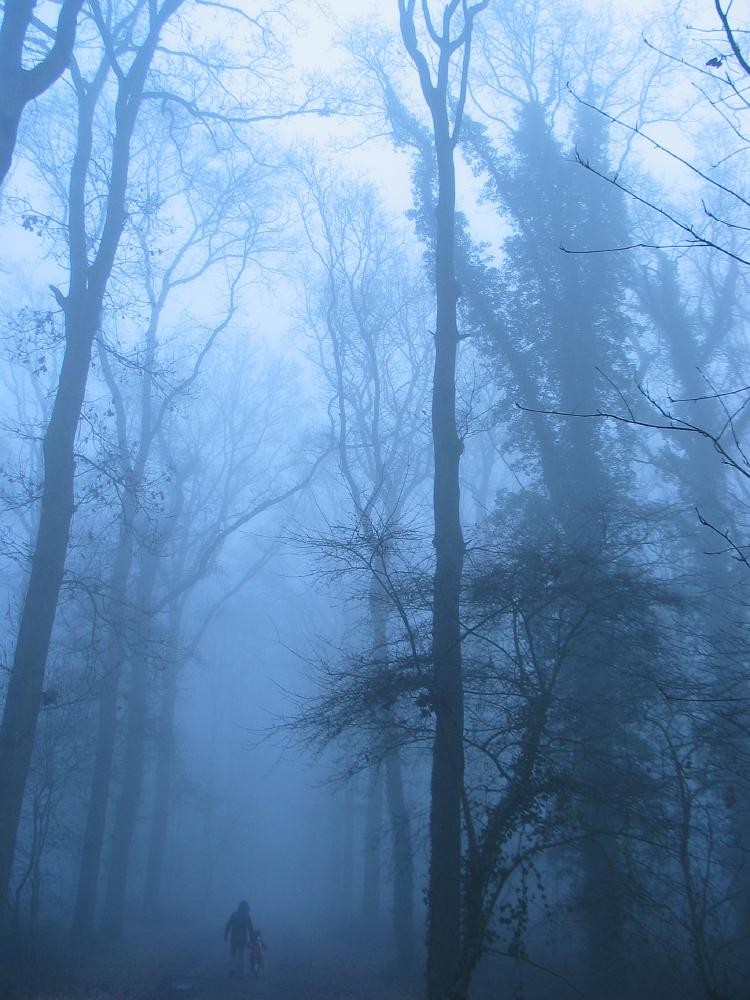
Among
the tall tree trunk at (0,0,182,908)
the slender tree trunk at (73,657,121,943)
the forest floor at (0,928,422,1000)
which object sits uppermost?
the tall tree trunk at (0,0,182,908)

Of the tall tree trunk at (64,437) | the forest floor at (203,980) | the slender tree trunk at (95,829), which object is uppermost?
the tall tree trunk at (64,437)

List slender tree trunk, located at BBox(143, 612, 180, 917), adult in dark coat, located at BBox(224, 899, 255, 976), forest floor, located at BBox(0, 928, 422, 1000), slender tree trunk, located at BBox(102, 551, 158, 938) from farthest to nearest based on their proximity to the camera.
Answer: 1. slender tree trunk, located at BBox(143, 612, 180, 917)
2. slender tree trunk, located at BBox(102, 551, 158, 938)
3. adult in dark coat, located at BBox(224, 899, 255, 976)
4. forest floor, located at BBox(0, 928, 422, 1000)

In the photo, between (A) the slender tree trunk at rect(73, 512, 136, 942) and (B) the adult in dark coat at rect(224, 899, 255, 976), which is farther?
(A) the slender tree trunk at rect(73, 512, 136, 942)

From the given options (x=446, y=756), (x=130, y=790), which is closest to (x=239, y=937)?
(x=130, y=790)

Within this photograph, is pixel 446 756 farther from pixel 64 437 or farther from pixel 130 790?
pixel 130 790

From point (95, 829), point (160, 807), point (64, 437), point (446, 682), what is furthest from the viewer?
point (160, 807)

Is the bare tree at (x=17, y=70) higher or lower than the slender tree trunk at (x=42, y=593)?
higher

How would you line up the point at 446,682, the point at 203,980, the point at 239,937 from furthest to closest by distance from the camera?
the point at 239,937
the point at 203,980
the point at 446,682

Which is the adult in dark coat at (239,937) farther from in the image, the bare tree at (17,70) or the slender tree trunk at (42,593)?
the bare tree at (17,70)

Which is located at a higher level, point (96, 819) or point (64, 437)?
point (64, 437)

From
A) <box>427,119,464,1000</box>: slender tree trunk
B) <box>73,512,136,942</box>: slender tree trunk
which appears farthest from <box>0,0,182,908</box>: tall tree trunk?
<box>73,512,136,942</box>: slender tree trunk

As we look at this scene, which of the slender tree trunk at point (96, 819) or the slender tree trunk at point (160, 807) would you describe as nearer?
the slender tree trunk at point (96, 819)

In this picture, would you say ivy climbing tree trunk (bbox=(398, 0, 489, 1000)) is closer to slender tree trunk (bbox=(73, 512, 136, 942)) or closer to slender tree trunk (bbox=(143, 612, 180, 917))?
slender tree trunk (bbox=(73, 512, 136, 942))

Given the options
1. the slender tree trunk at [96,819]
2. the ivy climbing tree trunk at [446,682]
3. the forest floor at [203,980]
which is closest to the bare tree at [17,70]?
the ivy climbing tree trunk at [446,682]
